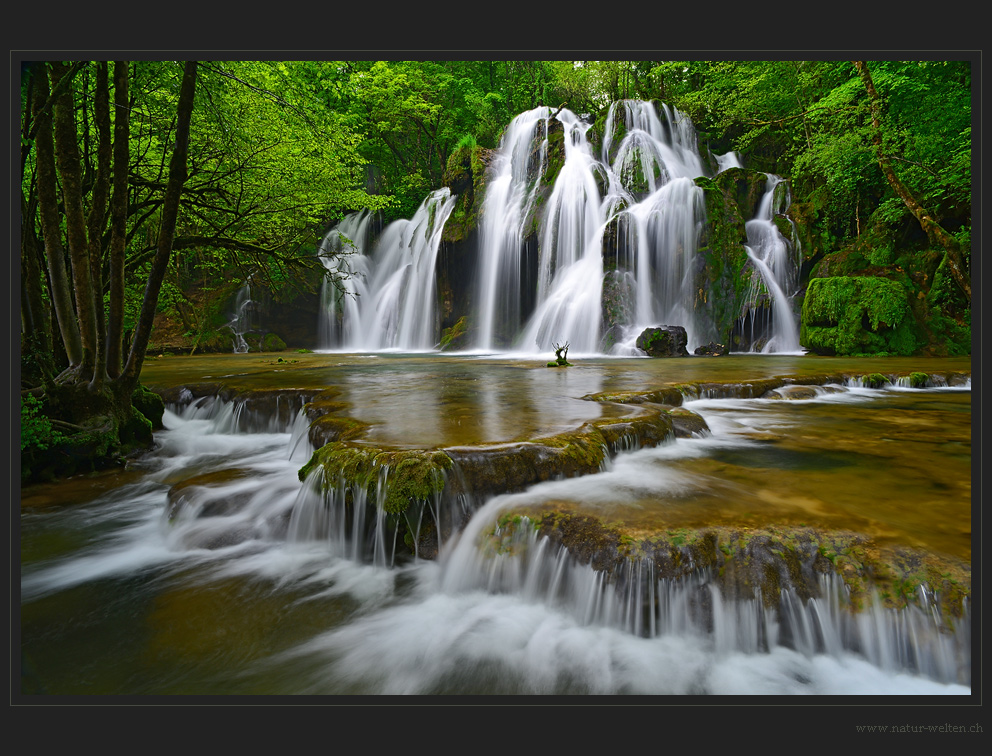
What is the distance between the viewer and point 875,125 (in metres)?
8.67

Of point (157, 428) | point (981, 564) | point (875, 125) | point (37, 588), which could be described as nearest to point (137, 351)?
point (157, 428)

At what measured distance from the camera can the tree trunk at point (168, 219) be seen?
366cm

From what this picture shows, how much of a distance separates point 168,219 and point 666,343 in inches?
435

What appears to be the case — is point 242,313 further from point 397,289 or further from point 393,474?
point 393,474

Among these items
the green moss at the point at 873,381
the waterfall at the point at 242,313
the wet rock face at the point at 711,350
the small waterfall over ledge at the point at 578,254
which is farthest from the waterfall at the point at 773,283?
the waterfall at the point at 242,313

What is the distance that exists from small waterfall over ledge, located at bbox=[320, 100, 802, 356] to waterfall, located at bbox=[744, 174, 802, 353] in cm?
4

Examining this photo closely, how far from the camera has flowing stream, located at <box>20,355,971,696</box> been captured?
80.0 inches

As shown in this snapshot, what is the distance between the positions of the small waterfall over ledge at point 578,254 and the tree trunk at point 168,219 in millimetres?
10906

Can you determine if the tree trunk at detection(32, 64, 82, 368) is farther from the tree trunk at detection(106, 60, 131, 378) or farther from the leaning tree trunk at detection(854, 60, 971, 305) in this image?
the leaning tree trunk at detection(854, 60, 971, 305)

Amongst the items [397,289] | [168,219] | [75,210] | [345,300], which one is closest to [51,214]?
[75,210]

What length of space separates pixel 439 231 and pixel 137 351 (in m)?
16.3

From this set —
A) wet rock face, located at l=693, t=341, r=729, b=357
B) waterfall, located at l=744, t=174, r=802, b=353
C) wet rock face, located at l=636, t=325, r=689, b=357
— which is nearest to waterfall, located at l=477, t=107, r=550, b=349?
wet rock face, located at l=636, t=325, r=689, b=357

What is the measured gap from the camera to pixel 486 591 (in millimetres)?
2680

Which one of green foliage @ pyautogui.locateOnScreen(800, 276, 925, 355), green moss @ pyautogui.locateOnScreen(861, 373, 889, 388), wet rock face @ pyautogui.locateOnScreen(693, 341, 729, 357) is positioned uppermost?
green foliage @ pyautogui.locateOnScreen(800, 276, 925, 355)
